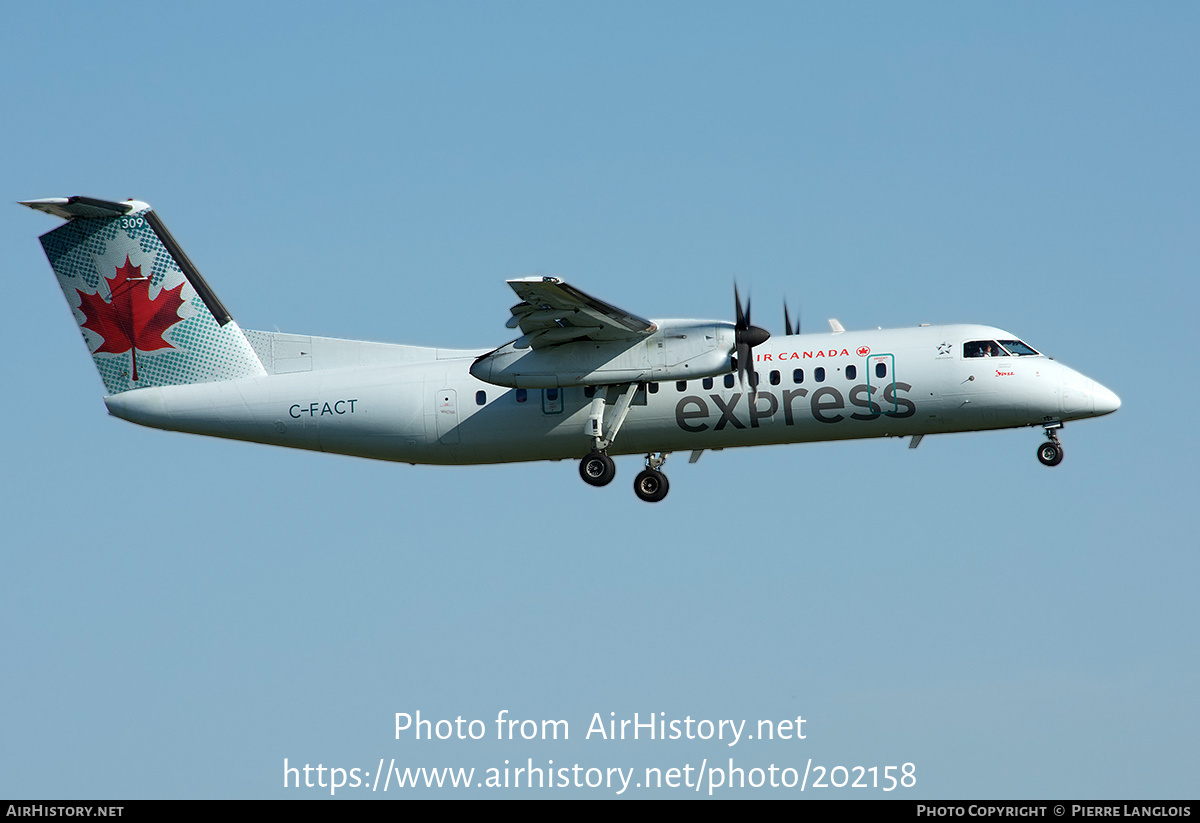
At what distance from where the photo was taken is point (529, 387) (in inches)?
1063

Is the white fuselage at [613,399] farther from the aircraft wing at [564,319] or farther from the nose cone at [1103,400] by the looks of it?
the aircraft wing at [564,319]

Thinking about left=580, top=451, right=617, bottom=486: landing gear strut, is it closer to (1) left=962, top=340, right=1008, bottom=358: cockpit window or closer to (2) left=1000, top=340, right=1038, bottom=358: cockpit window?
(1) left=962, top=340, right=1008, bottom=358: cockpit window

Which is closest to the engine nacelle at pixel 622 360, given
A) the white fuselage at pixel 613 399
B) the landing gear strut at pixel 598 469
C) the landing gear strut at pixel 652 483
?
the white fuselage at pixel 613 399

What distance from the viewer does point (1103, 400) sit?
88.9ft

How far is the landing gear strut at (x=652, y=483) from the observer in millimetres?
28438

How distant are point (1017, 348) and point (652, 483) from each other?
7.37 m

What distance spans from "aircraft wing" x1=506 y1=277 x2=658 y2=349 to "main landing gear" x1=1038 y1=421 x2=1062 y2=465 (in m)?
7.75

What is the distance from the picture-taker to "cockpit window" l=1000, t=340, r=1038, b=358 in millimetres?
27312

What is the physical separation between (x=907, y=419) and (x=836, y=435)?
1.35 metres

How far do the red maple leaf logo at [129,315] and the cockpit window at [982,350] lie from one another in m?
15.5
